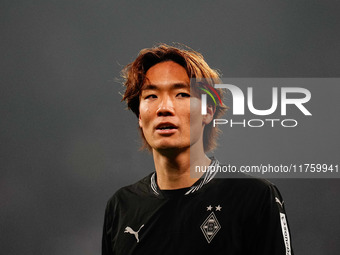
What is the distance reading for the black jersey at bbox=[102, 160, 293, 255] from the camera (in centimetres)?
330

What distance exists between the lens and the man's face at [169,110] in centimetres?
347

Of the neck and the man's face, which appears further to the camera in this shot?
the neck

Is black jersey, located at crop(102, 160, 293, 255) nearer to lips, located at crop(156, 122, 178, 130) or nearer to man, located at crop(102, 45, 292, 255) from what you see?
man, located at crop(102, 45, 292, 255)

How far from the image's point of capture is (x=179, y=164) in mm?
3635

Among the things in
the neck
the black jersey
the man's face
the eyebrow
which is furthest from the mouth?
the black jersey

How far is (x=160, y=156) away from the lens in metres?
3.66

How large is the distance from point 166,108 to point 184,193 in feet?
2.46

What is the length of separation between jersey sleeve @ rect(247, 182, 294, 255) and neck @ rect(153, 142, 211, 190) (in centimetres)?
61

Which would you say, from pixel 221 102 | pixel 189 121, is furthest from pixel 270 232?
pixel 221 102

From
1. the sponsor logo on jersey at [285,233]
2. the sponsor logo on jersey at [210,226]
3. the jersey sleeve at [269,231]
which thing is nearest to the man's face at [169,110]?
the sponsor logo on jersey at [210,226]

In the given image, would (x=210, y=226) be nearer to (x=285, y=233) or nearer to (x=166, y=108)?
(x=285, y=233)

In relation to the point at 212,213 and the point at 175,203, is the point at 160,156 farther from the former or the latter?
the point at 212,213

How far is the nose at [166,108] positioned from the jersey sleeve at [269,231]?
3.31 ft

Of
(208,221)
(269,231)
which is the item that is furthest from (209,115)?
(269,231)
